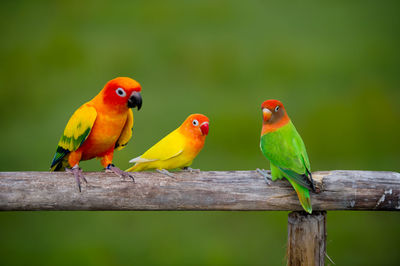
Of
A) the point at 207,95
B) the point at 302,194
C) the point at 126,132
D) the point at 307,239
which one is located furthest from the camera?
the point at 207,95

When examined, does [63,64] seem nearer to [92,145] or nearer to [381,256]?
[92,145]

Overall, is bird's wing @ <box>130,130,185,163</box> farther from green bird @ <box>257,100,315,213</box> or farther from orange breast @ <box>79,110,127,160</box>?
green bird @ <box>257,100,315,213</box>

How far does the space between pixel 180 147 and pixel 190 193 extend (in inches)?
7.7

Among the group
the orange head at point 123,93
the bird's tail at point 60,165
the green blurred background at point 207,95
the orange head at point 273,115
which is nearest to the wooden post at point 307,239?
the orange head at point 273,115

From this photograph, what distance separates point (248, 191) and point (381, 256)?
2314mm

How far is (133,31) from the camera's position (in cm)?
489

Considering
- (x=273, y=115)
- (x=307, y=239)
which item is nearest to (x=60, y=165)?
(x=273, y=115)

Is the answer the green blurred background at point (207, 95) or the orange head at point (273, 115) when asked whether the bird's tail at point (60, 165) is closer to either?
the orange head at point (273, 115)

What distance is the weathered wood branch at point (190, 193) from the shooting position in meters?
1.62

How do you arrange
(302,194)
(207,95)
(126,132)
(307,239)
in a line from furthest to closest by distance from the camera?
(207,95), (126,132), (307,239), (302,194)

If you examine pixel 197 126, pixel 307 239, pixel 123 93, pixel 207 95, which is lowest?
pixel 307 239

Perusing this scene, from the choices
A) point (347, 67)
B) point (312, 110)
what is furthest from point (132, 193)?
point (347, 67)

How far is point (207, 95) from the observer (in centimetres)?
443

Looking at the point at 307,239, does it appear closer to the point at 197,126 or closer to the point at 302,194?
the point at 302,194
